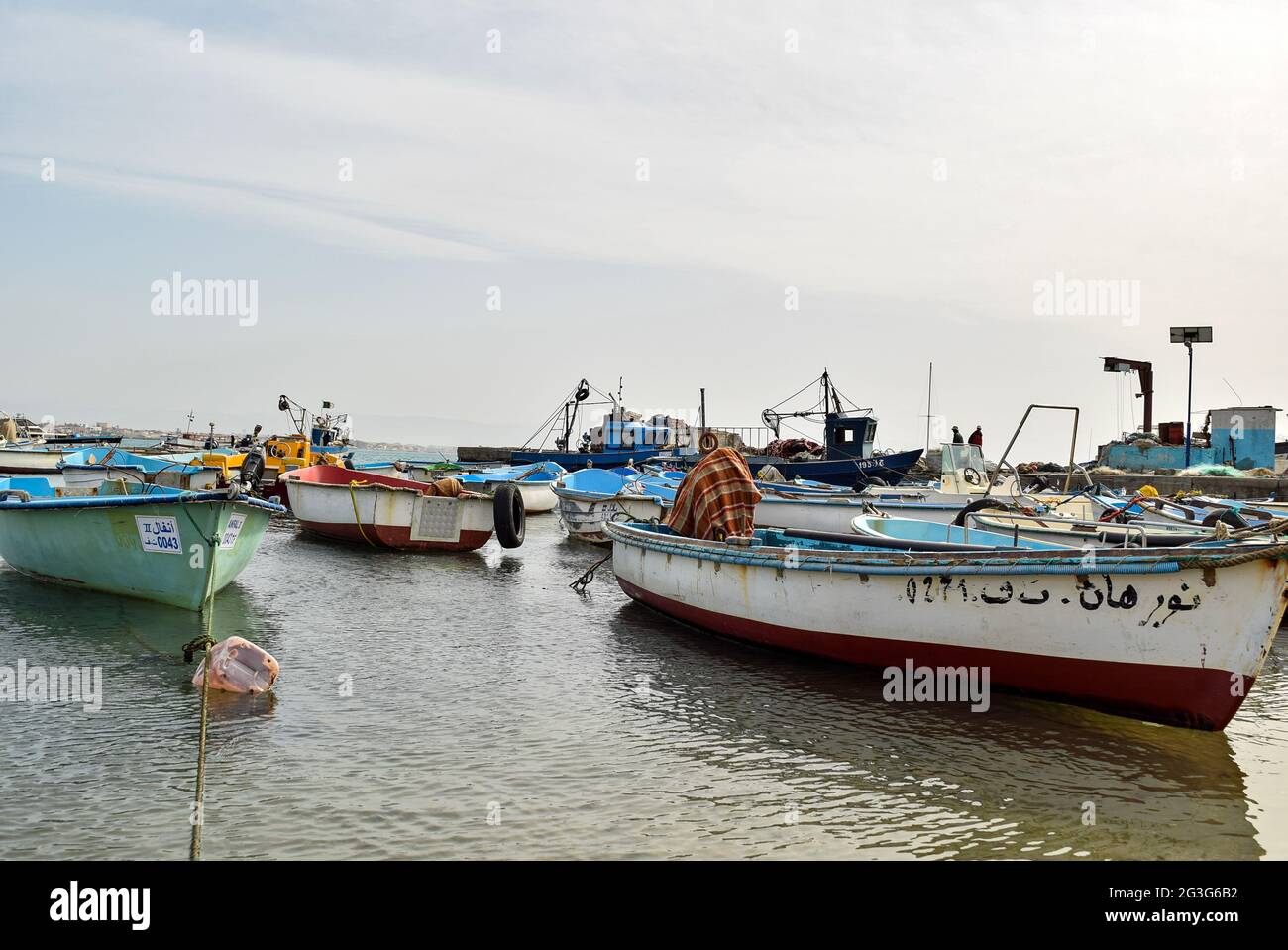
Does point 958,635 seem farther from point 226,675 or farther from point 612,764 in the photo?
point 226,675

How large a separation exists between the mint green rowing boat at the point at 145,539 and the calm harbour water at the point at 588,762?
0.79 meters

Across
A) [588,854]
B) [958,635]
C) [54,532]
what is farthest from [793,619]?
[54,532]

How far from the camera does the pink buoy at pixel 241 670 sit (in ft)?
27.3

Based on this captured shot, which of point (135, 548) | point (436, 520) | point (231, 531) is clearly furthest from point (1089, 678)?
point (436, 520)

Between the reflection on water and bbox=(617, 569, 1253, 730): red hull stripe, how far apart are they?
0.80 ft

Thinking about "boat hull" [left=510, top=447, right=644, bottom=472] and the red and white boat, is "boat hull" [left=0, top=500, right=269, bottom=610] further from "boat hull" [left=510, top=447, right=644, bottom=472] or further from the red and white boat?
"boat hull" [left=510, top=447, right=644, bottom=472]

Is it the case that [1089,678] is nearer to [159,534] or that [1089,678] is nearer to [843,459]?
→ [159,534]

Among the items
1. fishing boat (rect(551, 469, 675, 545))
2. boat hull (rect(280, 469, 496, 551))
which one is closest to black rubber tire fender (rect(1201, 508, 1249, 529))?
fishing boat (rect(551, 469, 675, 545))

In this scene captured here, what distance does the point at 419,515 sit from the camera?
20328 mm

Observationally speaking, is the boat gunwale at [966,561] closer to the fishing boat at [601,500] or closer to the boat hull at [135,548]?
the boat hull at [135,548]

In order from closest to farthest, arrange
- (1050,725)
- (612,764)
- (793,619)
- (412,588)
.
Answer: (612,764), (1050,725), (793,619), (412,588)

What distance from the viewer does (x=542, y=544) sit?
2370 centimetres
